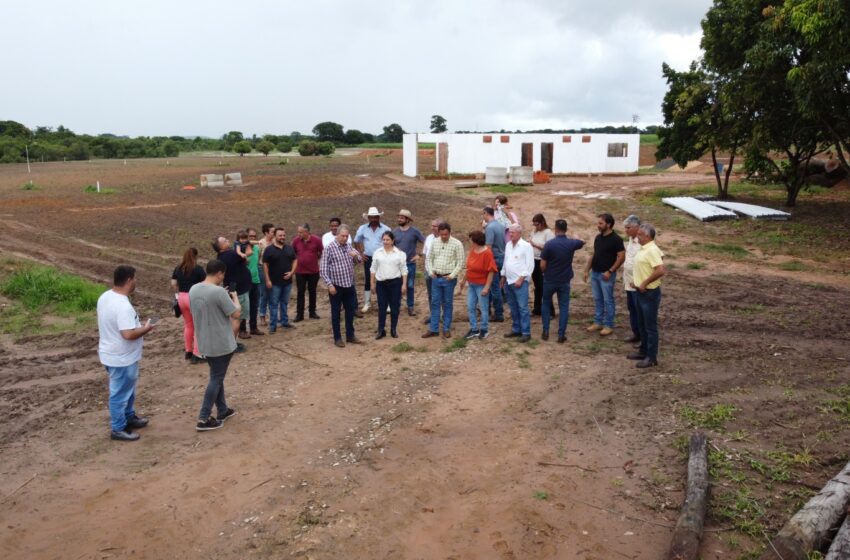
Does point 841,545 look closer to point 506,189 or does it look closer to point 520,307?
point 520,307

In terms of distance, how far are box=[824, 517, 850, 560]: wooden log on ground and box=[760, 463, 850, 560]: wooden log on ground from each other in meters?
0.12

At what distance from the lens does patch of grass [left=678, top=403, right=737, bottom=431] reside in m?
6.18

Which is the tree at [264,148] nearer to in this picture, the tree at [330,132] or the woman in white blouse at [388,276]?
the tree at [330,132]

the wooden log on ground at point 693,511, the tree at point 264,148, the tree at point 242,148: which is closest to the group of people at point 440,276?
the wooden log on ground at point 693,511

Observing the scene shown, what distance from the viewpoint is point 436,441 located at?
6.11 metres

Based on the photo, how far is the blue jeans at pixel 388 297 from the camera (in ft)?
30.2

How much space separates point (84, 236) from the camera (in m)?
18.5

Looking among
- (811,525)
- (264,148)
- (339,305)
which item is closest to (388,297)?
(339,305)

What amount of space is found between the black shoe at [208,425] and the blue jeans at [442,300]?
372 centimetres

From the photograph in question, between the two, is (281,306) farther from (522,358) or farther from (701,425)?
(701,425)

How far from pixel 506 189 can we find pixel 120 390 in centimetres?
2544

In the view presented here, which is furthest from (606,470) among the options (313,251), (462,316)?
(313,251)

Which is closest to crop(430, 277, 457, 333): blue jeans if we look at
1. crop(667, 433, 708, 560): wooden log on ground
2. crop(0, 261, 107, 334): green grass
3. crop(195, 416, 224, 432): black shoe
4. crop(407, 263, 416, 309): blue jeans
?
crop(407, 263, 416, 309): blue jeans

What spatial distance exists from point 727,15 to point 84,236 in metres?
19.5
